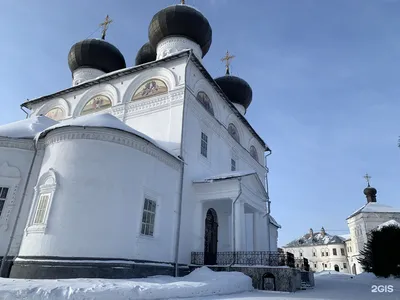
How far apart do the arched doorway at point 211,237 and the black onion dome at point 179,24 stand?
8.58 m

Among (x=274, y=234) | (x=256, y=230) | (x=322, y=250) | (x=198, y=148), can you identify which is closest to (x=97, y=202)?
(x=198, y=148)

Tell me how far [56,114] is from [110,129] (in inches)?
331

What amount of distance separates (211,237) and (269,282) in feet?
12.0

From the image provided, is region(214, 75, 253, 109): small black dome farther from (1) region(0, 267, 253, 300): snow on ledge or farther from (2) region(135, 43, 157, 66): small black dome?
(1) region(0, 267, 253, 300): snow on ledge

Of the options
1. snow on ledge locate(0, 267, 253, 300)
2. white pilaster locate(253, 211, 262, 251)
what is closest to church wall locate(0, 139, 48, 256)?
snow on ledge locate(0, 267, 253, 300)

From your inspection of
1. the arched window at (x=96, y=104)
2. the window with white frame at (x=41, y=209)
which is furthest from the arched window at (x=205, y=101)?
the window with white frame at (x=41, y=209)

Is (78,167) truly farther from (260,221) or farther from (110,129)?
(260,221)

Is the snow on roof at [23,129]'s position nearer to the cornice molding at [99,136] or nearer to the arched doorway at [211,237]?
the cornice molding at [99,136]

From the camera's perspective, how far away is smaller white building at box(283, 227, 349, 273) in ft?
158

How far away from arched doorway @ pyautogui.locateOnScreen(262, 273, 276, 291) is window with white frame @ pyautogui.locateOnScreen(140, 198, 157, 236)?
371 cm

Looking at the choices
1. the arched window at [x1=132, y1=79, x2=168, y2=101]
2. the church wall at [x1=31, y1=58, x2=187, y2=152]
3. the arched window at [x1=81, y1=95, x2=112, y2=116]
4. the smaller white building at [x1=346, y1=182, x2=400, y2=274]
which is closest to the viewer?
the church wall at [x1=31, y1=58, x2=187, y2=152]

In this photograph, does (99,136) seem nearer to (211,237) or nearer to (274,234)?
(211,237)

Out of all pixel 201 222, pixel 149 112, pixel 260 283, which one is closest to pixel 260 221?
pixel 201 222

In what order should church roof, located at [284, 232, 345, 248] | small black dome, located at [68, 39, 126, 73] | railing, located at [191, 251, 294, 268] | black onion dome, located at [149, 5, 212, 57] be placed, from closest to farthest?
1. railing, located at [191, 251, 294, 268]
2. black onion dome, located at [149, 5, 212, 57]
3. small black dome, located at [68, 39, 126, 73]
4. church roof, located at [284, 232, 345, 248]
